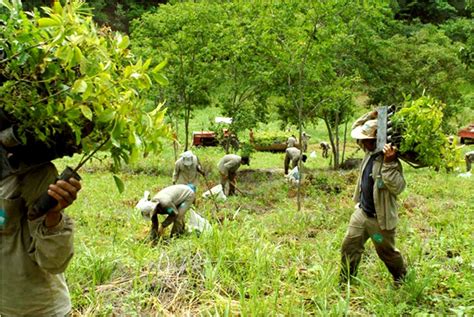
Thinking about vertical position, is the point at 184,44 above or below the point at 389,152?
above

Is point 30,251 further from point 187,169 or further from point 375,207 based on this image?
point 187,169

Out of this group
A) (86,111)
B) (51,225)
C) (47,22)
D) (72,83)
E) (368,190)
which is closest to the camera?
(47,22)

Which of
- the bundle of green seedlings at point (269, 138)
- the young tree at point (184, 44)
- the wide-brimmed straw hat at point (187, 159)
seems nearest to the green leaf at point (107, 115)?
the wide-brimmed straw hat at point (187, 159)

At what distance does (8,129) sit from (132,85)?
57 centimetres

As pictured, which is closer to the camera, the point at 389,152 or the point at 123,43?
the point at 123,43

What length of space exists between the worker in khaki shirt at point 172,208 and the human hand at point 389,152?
129 inches

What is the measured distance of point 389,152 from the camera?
14.5 feet

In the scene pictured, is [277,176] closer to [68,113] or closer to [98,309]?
[98,309]

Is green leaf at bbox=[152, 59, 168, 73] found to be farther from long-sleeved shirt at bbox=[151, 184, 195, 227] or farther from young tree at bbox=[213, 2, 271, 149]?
young tree at bbox=[213, 2, 271, 149]

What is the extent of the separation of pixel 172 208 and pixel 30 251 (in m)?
4.42

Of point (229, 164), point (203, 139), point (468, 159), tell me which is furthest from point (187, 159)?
point (203, 139)

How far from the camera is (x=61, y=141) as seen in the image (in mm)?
2281

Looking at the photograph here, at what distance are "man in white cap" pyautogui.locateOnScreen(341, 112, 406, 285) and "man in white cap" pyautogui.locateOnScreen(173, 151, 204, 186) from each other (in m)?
4.37

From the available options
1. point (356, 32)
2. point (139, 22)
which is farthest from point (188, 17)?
point (356, 32)
